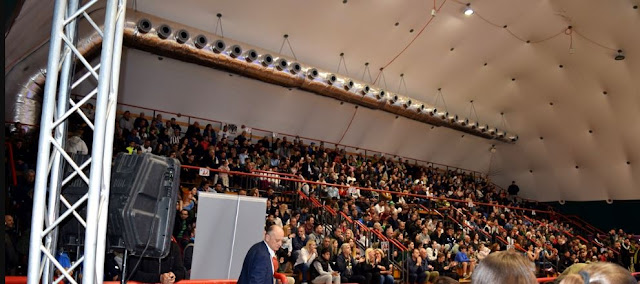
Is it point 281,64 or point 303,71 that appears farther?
point 303,71

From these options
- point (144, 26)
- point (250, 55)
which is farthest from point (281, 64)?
point (144, 26)

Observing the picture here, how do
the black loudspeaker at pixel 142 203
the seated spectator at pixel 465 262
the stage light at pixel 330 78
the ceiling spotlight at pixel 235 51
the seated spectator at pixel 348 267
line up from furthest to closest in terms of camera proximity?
the stage light at pixel 330 78 < the ceiling spotlight at pixel 235 51 < the seated spectator at pixel 465 262 < the seated spectator at pixel 348 267 < the black loudspeaker at pixel 142 203

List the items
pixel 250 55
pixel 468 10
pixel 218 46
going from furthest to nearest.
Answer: pixel 468 10 < pixel 250 55 < pixel 218 46

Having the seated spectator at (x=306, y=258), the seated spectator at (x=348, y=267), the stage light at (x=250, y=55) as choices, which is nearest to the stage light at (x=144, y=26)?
the stage light at (x=250, y=55)

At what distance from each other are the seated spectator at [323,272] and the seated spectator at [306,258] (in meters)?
0.10

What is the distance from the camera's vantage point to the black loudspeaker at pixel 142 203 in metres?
3.03

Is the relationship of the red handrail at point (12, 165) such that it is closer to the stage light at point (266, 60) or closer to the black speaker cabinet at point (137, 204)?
the black speaker cabinet at point (137, 204)

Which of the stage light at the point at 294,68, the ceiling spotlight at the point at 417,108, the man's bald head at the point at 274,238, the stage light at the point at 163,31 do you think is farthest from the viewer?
the ceiling spotlight at the point at 417,108

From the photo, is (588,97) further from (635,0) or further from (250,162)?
(250,162)

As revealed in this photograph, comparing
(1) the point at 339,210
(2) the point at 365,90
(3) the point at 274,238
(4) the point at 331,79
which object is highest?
(4) the point at 331,79

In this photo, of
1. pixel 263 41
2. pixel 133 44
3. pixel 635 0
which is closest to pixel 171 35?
pixel 133 44

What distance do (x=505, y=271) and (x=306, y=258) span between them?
22.7 feet

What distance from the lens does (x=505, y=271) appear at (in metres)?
1.71

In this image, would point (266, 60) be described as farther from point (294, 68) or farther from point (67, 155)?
point (67, 155)
